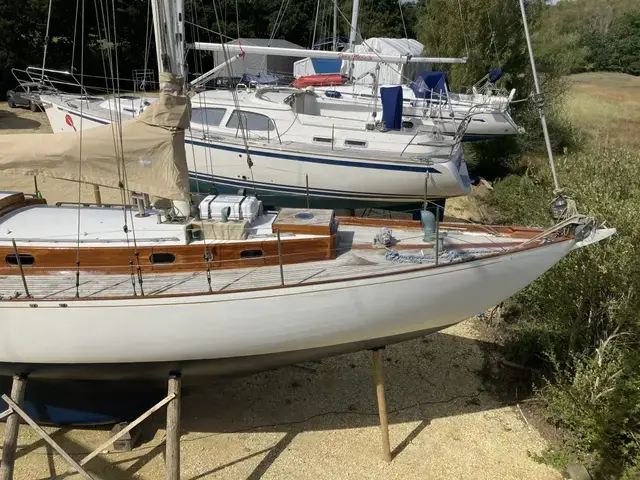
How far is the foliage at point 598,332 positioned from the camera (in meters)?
6.00

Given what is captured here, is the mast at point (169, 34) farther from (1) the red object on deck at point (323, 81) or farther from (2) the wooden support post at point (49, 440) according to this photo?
(1) the red object on deck at point (323, 81)

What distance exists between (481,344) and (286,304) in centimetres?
459

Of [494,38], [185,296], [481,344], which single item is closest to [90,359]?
[185,296]

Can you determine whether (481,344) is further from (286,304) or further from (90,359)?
(90,359)

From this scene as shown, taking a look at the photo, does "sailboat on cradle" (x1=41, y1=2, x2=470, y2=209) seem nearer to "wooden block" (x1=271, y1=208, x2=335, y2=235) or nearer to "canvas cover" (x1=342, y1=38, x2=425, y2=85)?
"wooden block" (x1=271, y1=208, x2=335, y2=235)

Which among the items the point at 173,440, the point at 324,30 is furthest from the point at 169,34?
the point at 324,30

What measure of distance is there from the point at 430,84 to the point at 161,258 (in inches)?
501

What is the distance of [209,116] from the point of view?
11.8 meters

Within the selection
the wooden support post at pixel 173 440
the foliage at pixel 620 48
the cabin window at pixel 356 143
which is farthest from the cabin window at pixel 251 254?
the foliage at pixel 620 48

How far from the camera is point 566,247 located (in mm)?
5652

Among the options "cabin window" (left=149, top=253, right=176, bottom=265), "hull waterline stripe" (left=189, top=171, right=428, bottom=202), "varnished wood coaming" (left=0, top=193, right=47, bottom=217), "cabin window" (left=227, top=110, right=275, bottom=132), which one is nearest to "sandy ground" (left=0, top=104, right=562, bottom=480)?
"cabin window" (left=149, top=253, right=176, bottom=265)

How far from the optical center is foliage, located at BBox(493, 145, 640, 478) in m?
6.00

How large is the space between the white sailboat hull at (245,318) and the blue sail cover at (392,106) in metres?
7.23

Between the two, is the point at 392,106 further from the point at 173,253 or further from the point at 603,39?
the point at 603,39
